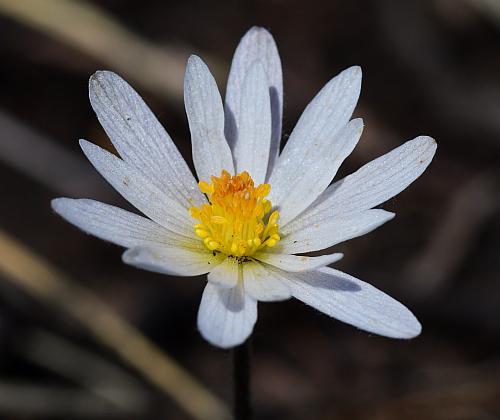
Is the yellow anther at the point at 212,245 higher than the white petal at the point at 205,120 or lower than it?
lower

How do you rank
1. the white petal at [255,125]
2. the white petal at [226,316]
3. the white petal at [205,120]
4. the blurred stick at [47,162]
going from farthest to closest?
the blurred stick at [47,162]
the white petal at [255,125]
the white petal at [205,120]
the white petal at [226,316]

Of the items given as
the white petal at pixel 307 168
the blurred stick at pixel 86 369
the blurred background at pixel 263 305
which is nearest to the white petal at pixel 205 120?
the white petal at pixel 307 168

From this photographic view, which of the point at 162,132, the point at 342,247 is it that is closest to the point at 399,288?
the point at 342,247

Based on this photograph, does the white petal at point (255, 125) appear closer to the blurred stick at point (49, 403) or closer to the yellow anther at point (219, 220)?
the yellow anther at point (219, 220)

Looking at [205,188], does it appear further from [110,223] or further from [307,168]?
[110,223]

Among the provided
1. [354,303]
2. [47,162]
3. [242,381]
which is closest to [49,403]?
[47,162]

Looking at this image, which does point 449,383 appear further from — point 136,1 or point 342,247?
point 136,1

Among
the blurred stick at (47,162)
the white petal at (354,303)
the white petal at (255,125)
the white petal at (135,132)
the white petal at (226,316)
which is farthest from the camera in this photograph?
the blurred stick at (47,162)
